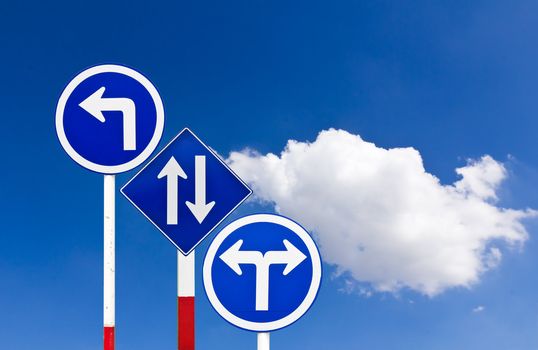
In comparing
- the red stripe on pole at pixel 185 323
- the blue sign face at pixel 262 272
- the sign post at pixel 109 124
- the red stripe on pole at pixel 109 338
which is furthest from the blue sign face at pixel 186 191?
the red stripe on pole at pixel 109 338

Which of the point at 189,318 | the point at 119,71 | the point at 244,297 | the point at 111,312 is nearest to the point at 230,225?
the point at 244,297

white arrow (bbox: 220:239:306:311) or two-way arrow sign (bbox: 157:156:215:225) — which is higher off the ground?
two-way arrow sign (bbox: 157:156:215:225)

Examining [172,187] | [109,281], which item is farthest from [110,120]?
[109,281]

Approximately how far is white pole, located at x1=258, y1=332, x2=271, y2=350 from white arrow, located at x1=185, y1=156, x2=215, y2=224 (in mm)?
830

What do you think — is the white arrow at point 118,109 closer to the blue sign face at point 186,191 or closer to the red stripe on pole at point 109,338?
the blue sign face at point 186,191

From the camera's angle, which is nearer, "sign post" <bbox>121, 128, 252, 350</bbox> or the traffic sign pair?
the traffic sign pair

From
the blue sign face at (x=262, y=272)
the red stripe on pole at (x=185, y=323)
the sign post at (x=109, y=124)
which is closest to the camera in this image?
the blue sign face at (x=262, y=272)

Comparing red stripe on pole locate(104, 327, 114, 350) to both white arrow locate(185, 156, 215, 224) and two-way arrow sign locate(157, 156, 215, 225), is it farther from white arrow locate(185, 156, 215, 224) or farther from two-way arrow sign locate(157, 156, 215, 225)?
white arrow locate(185, 156, 215, 224)

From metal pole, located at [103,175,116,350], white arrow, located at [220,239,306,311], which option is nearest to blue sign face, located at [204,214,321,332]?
white arrow, located at [220,239,306,311]

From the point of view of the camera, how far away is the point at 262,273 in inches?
149

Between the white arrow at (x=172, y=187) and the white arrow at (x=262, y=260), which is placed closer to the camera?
the white arrow at (x=262, y=260)

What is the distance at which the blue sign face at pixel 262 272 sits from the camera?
3.76m

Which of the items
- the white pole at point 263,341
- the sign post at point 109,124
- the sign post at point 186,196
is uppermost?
the sign post at point 109,124

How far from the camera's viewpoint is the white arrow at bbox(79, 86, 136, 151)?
437 cm
